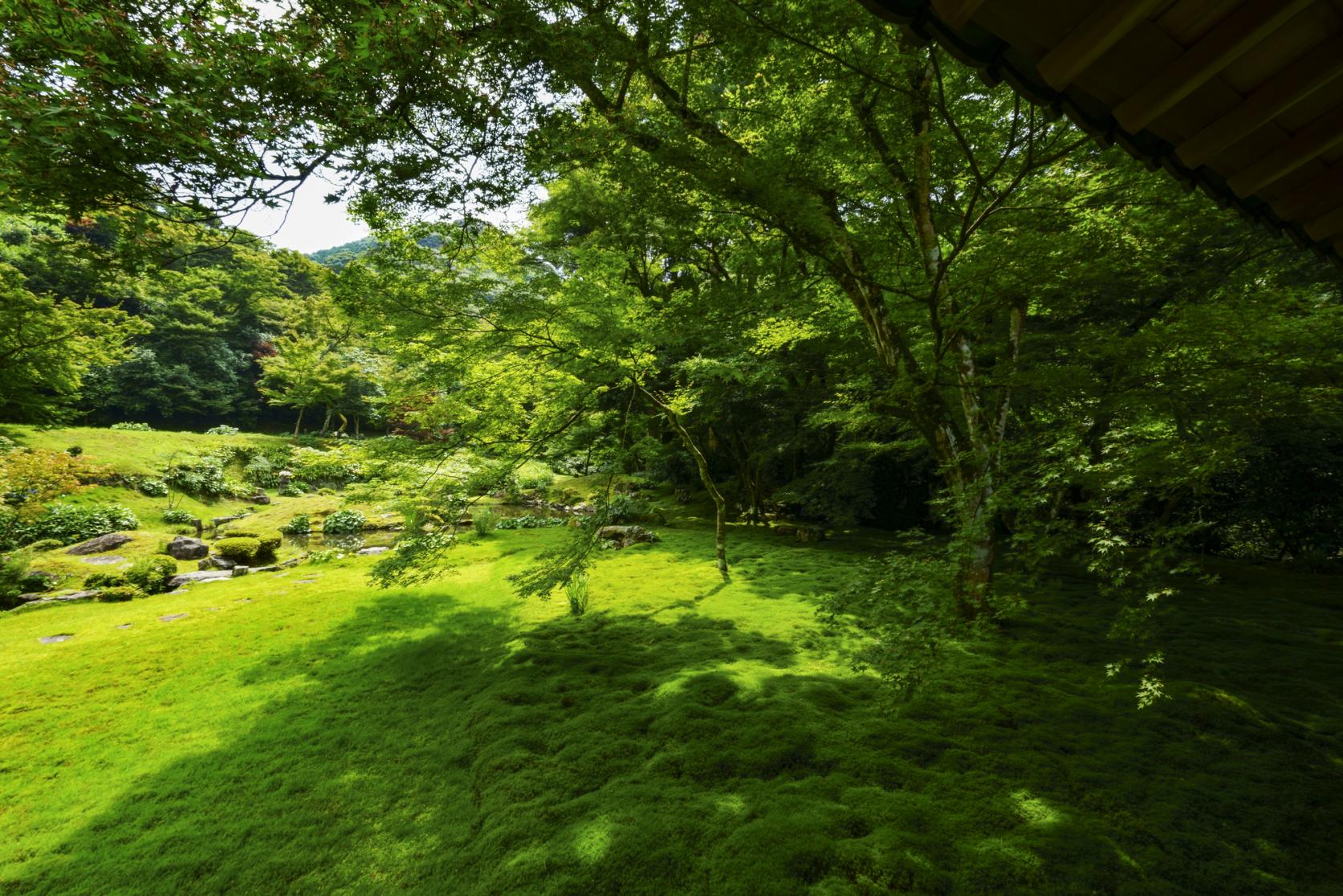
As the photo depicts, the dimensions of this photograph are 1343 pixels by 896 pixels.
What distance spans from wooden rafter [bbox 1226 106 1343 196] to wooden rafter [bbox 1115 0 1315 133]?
1.09 feet

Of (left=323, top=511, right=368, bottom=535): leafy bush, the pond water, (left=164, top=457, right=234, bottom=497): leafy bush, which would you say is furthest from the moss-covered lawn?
(left=164, top=457, right=234, bottom=497): leafy bush

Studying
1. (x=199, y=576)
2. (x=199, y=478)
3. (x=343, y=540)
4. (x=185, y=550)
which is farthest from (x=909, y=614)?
(x=199, y=478)

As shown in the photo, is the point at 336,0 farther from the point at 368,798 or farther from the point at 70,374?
the point at 70,374

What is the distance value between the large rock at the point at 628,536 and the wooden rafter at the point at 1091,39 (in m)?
10.6

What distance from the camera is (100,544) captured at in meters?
10.2

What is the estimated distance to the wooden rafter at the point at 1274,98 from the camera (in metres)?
0.91

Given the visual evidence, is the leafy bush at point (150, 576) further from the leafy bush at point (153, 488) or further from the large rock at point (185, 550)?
the leafy bush at point (153, 488)

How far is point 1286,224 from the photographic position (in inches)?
51.8

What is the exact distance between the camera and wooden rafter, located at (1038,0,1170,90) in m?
0.89

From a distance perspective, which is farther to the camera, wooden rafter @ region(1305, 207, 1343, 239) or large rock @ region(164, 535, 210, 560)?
large rock @ region(164, 535, 210, 560)

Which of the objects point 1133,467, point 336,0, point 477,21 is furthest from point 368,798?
point 1133,467

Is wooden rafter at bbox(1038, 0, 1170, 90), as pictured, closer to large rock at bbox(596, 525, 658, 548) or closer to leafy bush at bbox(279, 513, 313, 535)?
large rock at bbox(596, 525, 658, 548)

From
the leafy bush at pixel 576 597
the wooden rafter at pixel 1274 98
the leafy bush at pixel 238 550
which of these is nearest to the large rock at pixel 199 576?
the leafy bush at pixel 238 550

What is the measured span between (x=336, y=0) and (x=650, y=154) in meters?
2.16
